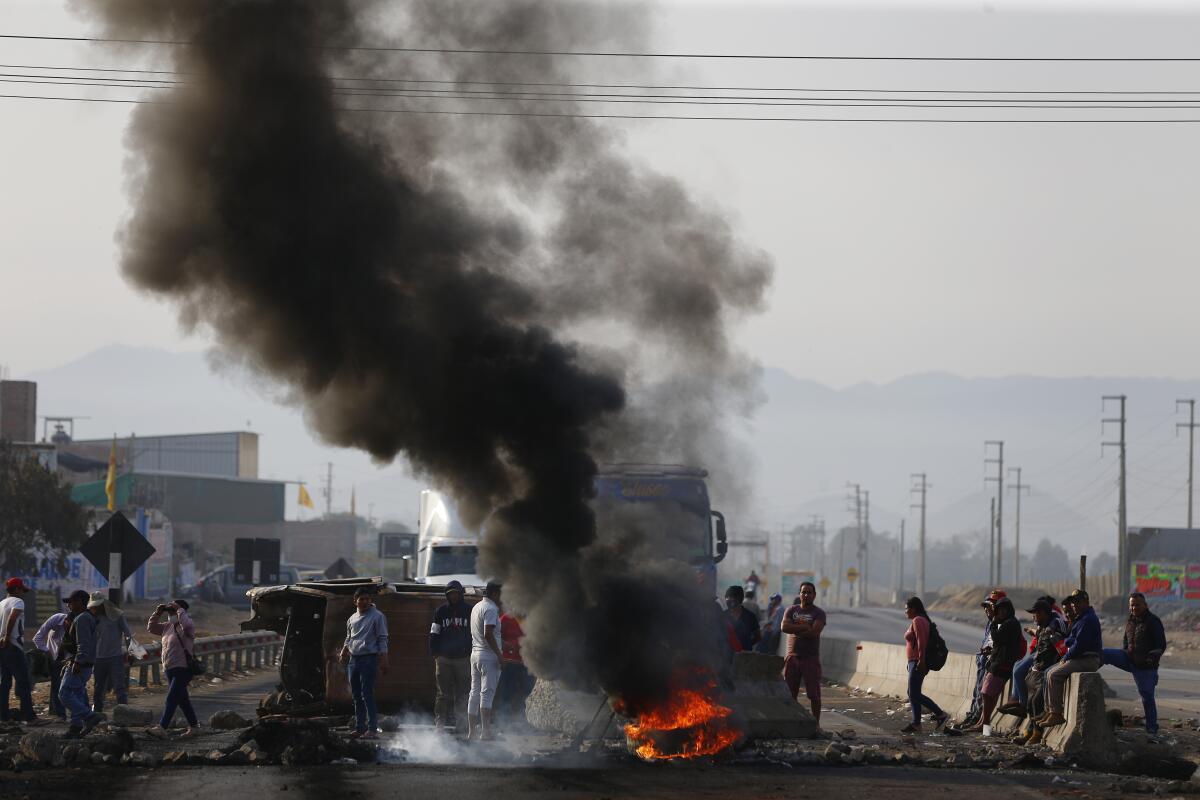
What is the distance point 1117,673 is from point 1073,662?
71.8 ft

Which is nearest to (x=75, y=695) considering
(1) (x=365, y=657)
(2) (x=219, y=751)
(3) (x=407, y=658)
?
(2) (x=219, y=751)

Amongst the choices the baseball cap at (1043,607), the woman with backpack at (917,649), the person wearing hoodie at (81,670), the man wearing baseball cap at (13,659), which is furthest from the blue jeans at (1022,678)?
Answer: the man wearing baseball cap at (13,659)

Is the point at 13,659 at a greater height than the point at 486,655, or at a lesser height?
lesser

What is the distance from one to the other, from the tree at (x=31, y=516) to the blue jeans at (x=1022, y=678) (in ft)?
121

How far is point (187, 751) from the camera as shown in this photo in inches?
586

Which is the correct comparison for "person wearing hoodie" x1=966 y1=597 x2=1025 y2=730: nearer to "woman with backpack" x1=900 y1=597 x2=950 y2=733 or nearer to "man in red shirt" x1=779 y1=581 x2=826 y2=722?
"woman with backpack" x1=900 y1=597 x2=950 y2=733

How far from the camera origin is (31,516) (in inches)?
1864

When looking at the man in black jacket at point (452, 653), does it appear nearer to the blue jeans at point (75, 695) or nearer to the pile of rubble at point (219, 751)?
the pile of rubble at point (219, 751)

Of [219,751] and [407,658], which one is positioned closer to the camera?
[219,751]

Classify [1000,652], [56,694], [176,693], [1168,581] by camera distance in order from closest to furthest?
[176,693] < [1000,652] < [56,694] < [1168,581]

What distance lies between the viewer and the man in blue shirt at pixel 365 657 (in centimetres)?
1594

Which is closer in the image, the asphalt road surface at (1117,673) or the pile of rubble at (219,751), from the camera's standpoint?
the pile of rubble at (219,751)

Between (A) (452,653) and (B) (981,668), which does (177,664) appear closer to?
(A) (452,653)

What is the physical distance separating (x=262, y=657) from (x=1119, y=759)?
78.9 ft
